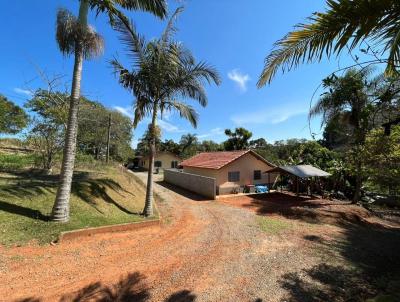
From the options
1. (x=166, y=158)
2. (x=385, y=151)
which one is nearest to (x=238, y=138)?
(x=166, y=158)

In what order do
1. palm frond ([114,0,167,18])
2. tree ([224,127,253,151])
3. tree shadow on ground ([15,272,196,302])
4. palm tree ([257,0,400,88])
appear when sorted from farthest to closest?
tree ([224,127,253,151]) → palm frond ([114,0,167,18]) → tree shadow on ground ([15,272,196,302]) → palm tree ([257,0,400,88])

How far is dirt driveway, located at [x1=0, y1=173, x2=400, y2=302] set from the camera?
538 cm

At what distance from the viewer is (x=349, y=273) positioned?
6789 millimetres

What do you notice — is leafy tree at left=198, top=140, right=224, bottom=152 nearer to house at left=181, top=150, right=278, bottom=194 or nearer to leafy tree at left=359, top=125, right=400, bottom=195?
house at left=181, top=150, right=278, bottom=194

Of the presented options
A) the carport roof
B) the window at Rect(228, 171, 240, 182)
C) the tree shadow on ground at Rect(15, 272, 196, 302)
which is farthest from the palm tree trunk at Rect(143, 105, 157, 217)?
the carport roof

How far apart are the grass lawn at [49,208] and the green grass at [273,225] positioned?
5.50m

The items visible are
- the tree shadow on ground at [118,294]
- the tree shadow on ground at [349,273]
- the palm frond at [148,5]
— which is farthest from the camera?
the palm frond at [148,5]

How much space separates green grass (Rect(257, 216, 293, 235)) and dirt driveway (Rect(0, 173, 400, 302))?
41 centimetres

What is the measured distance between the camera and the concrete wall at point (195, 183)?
1903 cm

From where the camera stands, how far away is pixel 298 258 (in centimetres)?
762

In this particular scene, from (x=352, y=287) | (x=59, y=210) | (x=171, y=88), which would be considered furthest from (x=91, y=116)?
(x=352, y=287)

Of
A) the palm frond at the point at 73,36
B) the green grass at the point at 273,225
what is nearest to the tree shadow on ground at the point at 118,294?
the green grass at the point at 273,225

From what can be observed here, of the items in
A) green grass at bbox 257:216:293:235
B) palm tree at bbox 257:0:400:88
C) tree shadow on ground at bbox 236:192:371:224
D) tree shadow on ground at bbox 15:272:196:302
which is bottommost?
tree shadow on ground at bbox 15:272:196:302

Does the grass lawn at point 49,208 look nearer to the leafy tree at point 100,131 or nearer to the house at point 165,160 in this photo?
the leafy tree at point 100,131
